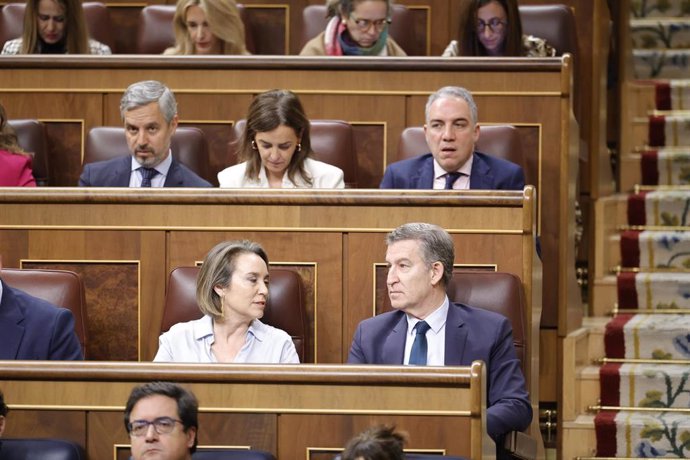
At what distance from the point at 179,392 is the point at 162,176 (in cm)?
90

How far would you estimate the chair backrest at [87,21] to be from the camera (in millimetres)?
3348

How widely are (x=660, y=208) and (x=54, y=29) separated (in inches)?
51.5

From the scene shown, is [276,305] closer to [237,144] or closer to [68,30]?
[237,144]

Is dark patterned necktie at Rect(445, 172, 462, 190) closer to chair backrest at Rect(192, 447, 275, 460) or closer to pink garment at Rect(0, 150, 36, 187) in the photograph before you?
pink garment at Rect(0, 150, 36, 187)

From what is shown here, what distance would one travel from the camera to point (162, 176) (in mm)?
2572

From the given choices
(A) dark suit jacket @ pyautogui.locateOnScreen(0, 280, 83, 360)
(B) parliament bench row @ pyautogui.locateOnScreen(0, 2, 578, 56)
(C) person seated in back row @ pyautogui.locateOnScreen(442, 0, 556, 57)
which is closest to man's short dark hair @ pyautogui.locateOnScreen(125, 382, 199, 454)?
(A) dark suit jacket @ pyautogui.locateOnScreen(0, 280, 83, 360)

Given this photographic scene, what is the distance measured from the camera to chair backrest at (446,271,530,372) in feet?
6.98

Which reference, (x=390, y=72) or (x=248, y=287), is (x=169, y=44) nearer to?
(x=390, y=72)

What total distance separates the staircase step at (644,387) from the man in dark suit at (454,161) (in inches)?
16.6

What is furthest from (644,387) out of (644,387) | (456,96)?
(456,96)

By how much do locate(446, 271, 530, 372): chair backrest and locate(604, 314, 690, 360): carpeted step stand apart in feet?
2.02

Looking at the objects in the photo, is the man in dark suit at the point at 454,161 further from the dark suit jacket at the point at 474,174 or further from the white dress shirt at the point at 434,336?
the white dress shirt at the point at 434,336

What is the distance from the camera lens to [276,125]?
2492mm

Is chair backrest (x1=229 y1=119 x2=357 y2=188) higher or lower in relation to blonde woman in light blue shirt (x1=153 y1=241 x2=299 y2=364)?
higher
